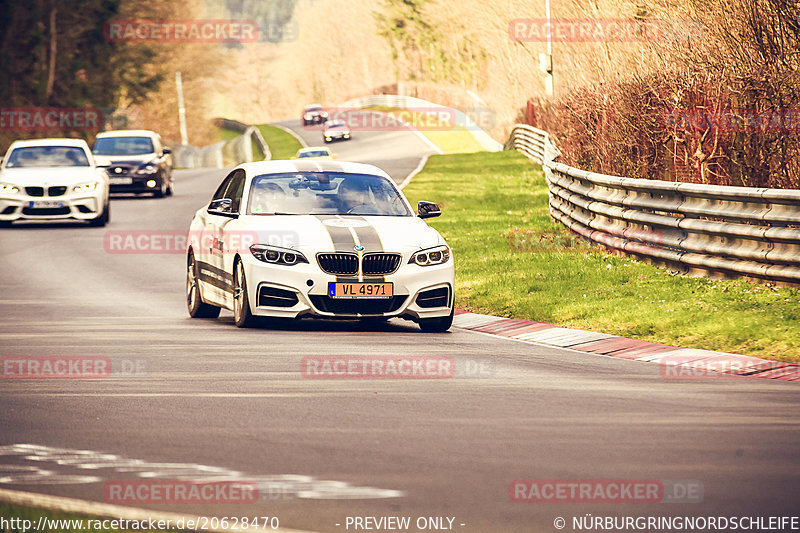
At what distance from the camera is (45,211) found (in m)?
26.7

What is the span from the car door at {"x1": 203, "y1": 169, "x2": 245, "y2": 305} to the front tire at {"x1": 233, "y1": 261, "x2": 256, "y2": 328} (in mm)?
147

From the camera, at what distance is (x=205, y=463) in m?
7.09

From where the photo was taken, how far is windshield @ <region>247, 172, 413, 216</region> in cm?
1379

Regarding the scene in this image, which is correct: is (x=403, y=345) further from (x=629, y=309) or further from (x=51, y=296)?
(x=51, y=296)

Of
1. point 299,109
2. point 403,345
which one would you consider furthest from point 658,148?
point 299,109

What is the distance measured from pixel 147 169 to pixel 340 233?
23367mm

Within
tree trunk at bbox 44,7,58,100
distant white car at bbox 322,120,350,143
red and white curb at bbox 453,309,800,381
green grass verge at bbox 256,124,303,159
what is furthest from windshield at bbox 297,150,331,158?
red and white curb at bbox 453,309,800,381
